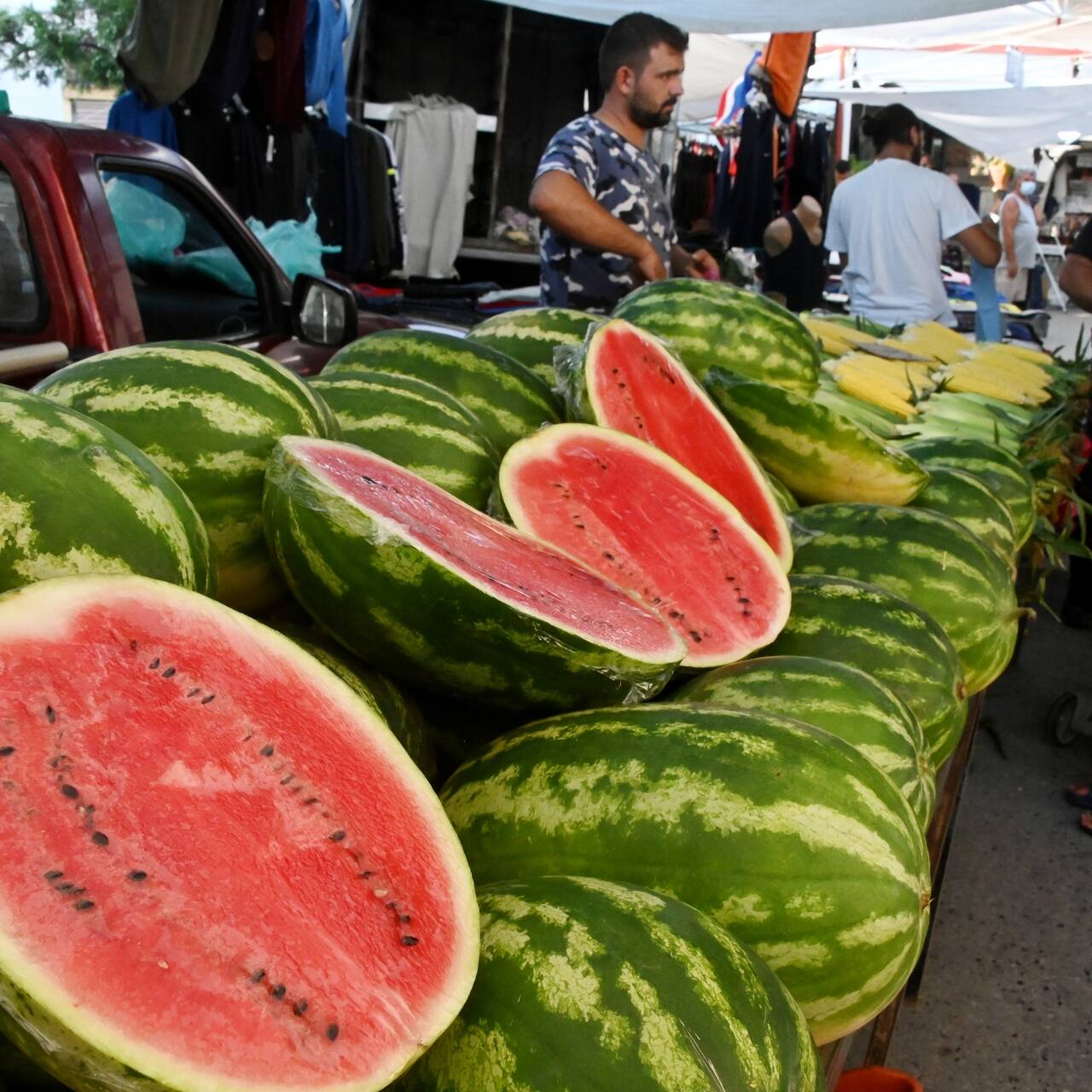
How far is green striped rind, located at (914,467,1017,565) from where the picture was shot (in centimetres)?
237

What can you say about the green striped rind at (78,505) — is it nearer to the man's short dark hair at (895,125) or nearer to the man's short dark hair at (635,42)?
the man's short dark hair at (635,42)

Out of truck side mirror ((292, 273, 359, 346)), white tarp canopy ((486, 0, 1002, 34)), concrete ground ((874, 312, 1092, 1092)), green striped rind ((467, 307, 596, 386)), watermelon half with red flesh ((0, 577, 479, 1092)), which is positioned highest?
white tarp canopy ((486, 0, 1002, 34))

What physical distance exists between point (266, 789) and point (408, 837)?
0.11 meters

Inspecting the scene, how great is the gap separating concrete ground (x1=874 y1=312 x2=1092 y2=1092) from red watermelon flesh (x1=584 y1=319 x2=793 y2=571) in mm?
1808

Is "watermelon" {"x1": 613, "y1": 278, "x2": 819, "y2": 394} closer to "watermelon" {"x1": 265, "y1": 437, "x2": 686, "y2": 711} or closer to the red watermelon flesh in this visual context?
the red watermelon flesh

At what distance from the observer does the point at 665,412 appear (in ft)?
6.18

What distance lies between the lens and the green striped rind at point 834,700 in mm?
1329

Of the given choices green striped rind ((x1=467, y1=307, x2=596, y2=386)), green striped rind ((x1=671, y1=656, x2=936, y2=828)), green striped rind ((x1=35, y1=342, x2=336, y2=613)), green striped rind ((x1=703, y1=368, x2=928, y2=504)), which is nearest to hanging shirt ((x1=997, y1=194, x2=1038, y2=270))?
green striped rind ((x1=703, y1=368, x2=928, y2=504))

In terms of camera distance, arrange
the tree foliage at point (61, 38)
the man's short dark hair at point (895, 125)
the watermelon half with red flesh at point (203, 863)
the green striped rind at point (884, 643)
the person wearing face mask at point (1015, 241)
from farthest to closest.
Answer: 1. the tree foliage at point (61, 38)
2. the person wearing face mask at point (1015, 241)
3. the man's short dark hair at point (895, 125)
4. the green striped rind at point (884, 643)
5. the watermelon half with red flesh at point (203, 863)

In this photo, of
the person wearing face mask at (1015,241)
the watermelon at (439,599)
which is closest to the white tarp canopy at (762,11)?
the watermelon at (439,599)

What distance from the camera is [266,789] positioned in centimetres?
77

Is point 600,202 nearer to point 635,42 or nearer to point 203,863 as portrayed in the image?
point 635,42

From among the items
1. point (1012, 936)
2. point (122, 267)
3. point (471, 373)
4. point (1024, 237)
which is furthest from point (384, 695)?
point (1024, 237)

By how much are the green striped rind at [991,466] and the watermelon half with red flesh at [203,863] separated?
7.23 ft
